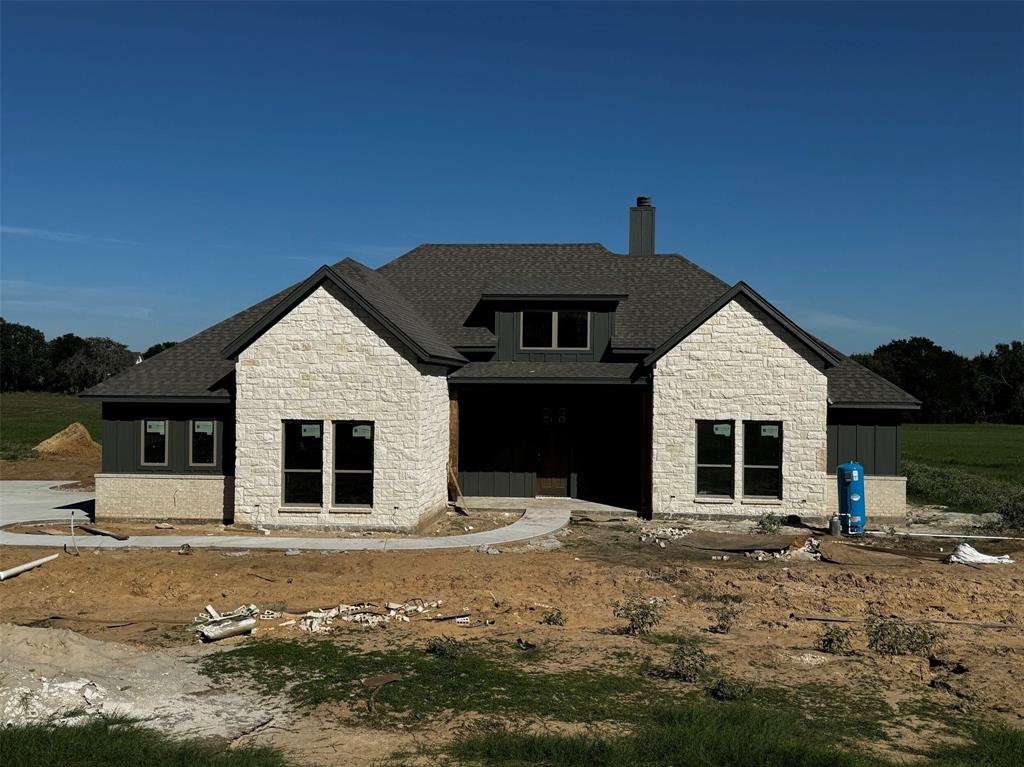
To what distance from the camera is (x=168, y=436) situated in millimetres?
19844

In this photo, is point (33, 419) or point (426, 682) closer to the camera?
point (426, 682)

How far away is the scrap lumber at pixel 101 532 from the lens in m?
17.3

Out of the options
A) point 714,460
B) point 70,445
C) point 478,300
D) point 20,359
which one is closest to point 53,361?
point 20,359

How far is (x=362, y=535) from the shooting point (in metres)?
18.0

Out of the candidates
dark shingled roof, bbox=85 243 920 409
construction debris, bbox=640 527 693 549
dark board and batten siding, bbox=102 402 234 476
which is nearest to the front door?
dark shingled roof, bbox=85 243 920 409

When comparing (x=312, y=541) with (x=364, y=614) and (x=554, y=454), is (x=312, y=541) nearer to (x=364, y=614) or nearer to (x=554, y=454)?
(x=364, y=614)

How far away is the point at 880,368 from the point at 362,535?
265 ft

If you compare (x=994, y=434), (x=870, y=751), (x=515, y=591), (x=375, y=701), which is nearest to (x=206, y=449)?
(x=515, y=591)

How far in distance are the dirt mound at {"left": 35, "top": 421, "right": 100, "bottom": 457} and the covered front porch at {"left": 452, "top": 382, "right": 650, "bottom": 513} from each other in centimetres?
2284

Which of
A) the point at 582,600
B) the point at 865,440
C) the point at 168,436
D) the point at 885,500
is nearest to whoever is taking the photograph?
the point at 582,600

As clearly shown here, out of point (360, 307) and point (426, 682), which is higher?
point (360, 307)

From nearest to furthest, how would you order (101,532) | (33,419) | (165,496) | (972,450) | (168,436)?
(101,532)
(165,496)
(168,436)
(972,450)
(33,419)

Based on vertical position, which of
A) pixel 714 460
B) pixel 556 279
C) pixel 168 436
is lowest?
pixel 714 460

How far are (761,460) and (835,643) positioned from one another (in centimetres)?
1009
